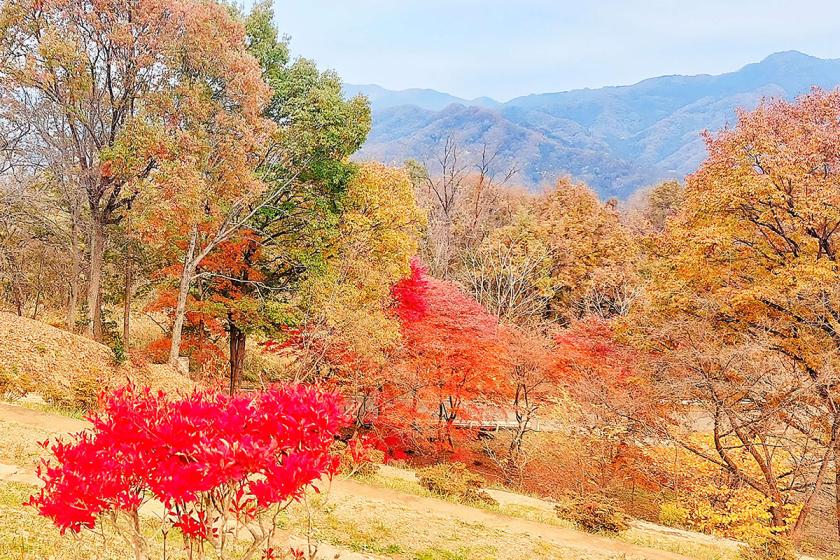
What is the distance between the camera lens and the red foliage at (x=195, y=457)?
278 cm

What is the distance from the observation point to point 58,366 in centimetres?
1193

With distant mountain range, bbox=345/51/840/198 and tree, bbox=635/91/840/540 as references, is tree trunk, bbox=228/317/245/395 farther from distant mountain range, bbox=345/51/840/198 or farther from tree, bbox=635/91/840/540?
distant mountain range, bbox=345/51/840/198

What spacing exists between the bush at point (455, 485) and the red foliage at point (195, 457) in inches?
251

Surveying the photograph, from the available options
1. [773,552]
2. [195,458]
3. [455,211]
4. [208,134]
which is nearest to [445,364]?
[208,134]

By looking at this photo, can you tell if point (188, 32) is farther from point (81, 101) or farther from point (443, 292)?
point (443, 292)

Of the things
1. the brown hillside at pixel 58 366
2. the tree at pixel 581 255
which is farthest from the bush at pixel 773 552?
the tree at pixel 581 255

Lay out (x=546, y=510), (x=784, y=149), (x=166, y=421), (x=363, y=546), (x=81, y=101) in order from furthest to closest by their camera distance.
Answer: (x=81, y=101)
(x=784, y=149)
(x=546, y=510)
(x=363, y=546)
(x=166, y=421)

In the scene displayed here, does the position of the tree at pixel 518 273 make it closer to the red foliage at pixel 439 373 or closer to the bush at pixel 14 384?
the red foliage at pixel 439 373

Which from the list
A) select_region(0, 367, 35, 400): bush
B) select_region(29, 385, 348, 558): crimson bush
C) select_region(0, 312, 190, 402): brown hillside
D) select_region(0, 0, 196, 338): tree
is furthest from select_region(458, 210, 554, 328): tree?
select_region(29, 385, 348, 558): crimson bush

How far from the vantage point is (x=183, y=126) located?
40.3 ft

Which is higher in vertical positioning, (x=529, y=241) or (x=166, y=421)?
(x=529, y=241)

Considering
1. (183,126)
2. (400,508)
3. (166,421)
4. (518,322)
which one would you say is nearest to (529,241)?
(518,322)

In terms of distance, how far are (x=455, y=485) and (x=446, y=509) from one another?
99 centimetres

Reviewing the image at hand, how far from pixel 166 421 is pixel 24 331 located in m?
12.6
